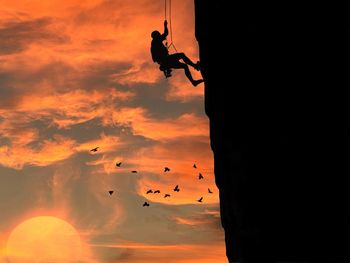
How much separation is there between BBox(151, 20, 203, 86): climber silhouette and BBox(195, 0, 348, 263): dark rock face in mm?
3377

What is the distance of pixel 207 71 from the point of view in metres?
16.2

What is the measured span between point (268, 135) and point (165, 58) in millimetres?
7780

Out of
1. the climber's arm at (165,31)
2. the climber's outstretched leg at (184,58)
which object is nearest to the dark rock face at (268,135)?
the climber's arm at (165,31)

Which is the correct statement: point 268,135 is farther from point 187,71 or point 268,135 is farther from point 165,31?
point 165,31

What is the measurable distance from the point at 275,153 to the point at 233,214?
2911 mm

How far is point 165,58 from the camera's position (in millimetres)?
19484

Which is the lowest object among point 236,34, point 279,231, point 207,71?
point 279,231

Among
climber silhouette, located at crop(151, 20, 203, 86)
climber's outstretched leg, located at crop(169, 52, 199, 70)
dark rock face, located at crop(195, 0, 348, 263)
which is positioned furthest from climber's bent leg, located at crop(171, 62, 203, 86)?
dark rock face, located at crop(195, 0, 348, 263)

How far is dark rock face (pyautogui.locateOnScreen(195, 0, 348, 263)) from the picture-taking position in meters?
11.3

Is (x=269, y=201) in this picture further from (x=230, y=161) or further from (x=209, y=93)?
(x=209, y=93)

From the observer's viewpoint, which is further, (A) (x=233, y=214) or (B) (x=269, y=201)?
(A) (x=233, y=214)

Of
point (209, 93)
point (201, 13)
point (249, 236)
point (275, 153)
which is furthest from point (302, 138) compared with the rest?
point (201, 13)

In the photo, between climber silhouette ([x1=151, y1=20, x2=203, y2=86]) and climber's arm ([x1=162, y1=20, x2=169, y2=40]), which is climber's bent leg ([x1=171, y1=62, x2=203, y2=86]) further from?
climber's arm ([x1=162, y1=20, x2=169, y2=40])

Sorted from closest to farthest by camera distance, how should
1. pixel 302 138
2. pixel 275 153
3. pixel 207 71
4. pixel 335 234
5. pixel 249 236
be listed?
pixel 335 234, pixel 302 138, pixel 275 153, pixel 249 236, pixel 207 71
